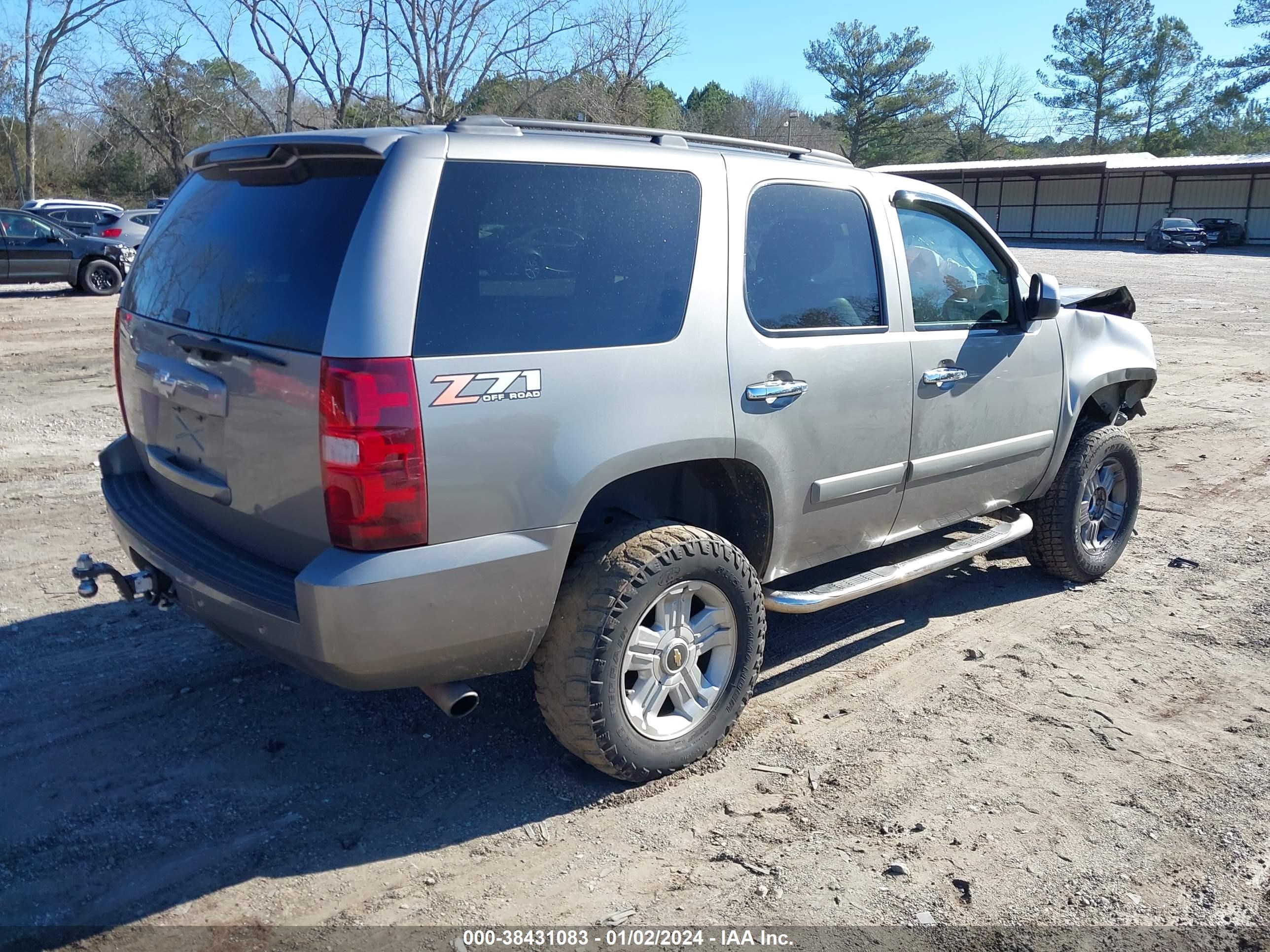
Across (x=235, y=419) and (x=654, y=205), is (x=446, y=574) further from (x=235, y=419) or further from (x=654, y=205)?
(x=654, y=205)

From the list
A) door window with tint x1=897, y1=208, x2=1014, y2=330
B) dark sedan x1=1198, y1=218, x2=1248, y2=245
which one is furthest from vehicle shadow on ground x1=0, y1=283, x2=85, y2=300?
dark sedan x1=1198, y1=218, x2=1248, y2=245

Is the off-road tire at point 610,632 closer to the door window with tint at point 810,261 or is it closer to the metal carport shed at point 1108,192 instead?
the door window with tint at point 810,261

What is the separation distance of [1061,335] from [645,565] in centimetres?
292

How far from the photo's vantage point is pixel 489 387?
2.94 m

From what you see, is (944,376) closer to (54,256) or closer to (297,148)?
(297,148)

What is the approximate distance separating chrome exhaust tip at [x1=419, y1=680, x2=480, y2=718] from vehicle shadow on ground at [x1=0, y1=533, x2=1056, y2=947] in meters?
Result: 0.47

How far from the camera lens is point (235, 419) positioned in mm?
3078

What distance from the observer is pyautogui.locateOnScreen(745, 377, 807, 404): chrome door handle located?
361 centimetres

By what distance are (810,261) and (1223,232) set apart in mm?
46980

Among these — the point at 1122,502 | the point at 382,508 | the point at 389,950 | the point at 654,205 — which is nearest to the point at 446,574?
the point at 382,508

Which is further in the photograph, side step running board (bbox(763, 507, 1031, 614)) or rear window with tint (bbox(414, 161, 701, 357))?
side step running board (bbox(763, 507, 1031, 614))

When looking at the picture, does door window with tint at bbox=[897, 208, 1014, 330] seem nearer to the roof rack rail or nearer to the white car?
the roof rack rail

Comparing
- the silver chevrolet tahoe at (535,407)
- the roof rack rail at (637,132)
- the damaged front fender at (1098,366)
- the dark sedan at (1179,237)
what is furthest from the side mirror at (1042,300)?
the dark sedan at (1179,237)

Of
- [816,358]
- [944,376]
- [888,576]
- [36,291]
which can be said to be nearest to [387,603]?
[816,358]
